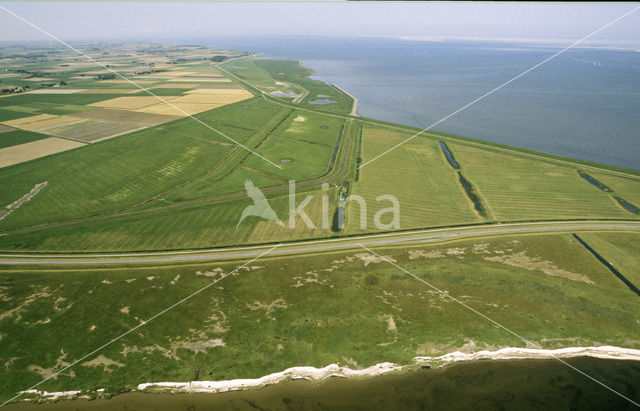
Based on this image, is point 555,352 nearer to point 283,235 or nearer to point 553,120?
point 283,235

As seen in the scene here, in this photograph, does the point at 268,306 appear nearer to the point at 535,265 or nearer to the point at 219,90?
the point at 535,265

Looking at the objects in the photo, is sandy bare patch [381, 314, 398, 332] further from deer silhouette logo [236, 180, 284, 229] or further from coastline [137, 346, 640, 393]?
deer silhouette logo [236, 180, 284, 229]

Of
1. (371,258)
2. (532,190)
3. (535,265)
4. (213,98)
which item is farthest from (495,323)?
(213,98)

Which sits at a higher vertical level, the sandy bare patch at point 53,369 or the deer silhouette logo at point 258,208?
the deer silhouette logo at point 258,208

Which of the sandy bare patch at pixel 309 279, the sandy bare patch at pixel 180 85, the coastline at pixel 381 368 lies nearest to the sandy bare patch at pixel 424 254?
the sandy bare patch at pixel 309 279

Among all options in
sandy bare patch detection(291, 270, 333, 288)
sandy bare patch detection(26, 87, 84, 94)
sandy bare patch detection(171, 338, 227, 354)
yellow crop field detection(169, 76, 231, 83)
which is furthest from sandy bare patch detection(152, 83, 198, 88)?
sandy bare patch detection(171, 338, 227, 354)

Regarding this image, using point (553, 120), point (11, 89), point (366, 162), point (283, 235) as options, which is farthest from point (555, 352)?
point (11, 89)

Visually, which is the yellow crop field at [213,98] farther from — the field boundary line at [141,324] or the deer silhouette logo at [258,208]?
the field boundary line at [141,324]
